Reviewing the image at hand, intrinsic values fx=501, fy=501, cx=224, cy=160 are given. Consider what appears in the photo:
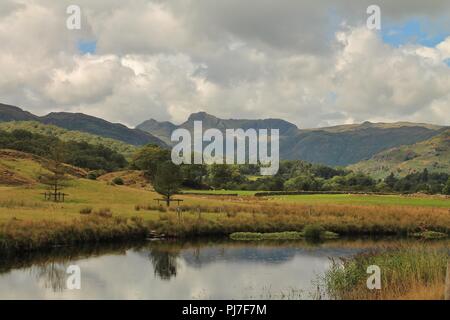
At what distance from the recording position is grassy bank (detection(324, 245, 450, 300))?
2281cm

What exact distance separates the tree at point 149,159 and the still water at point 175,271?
87.3 m

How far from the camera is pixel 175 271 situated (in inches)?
1502

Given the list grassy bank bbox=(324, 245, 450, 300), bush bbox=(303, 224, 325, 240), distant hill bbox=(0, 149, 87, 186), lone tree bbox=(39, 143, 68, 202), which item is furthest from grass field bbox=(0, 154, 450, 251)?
grassy bank bbox=(324, 245, 450, 300)

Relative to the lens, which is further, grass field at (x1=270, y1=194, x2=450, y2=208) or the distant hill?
grass field at (x1=270, y1=194, x2=450, y2=208)

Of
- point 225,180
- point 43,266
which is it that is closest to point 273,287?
point 43,266

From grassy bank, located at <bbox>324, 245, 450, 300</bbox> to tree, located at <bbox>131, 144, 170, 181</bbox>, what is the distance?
341ft

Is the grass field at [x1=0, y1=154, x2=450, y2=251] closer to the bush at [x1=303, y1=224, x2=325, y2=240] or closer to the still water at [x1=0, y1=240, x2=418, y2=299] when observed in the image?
the bush at [x1=303, y1=224, x2=325, y2=240]

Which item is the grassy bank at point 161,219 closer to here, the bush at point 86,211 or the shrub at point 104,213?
the bush at point 86,211

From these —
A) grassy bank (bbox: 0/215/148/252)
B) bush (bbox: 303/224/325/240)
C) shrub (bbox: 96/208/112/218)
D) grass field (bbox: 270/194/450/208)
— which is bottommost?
bush (bbox: 303/224/325/240)

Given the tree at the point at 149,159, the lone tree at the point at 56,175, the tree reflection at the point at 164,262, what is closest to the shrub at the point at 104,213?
the tree reflection at the point at 164,262

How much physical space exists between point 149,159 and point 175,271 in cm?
10581

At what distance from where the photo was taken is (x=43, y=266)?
37.0 m
